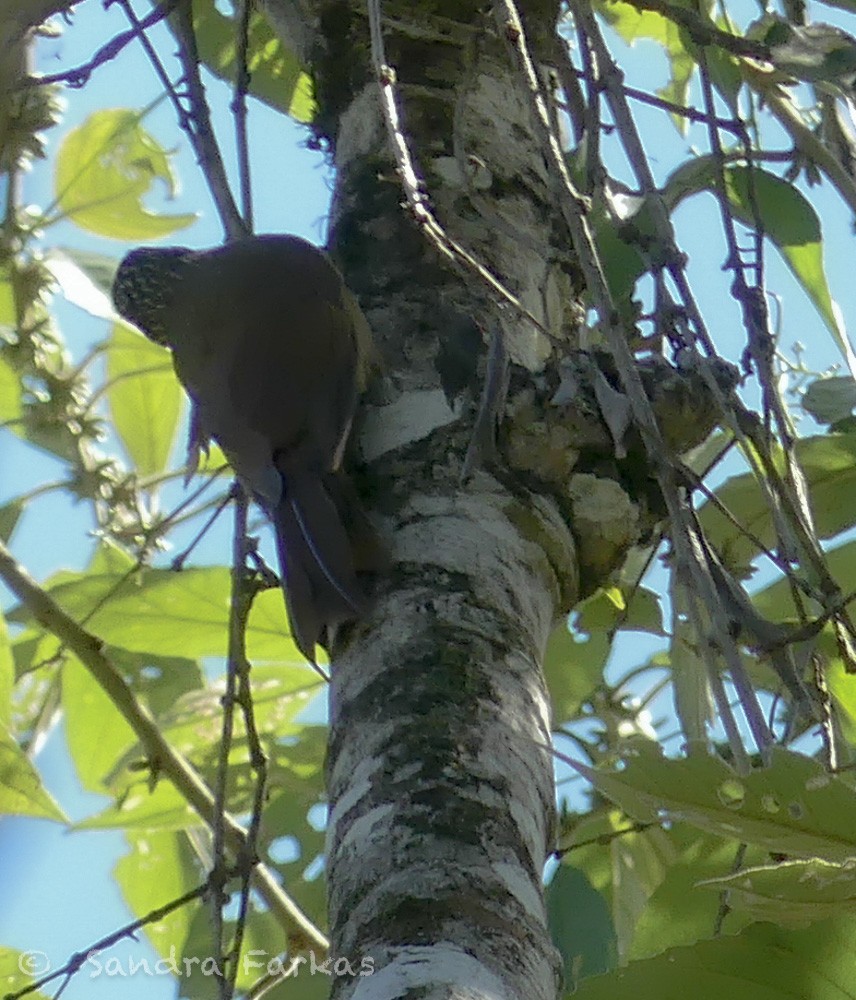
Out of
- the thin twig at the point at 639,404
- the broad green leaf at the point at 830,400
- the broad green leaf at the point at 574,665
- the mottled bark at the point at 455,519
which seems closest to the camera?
the mottled bark at the point at 455,519

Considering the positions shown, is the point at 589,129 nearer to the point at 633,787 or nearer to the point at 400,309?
the point at 400,309

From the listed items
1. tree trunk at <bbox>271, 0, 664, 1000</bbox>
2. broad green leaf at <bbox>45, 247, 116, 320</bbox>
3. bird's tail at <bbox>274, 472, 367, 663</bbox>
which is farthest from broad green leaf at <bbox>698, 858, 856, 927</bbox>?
broad green leaf at <bbox>45, 247, 116, 320</bbox>

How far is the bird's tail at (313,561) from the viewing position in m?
1.35

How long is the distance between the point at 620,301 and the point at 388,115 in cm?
56

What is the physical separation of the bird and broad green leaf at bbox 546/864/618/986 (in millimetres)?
345

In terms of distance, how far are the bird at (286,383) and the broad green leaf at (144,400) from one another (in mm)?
46

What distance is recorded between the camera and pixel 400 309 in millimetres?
1663

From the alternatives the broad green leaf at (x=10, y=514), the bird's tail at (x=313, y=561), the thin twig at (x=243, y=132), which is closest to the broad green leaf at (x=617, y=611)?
the bird's tail at (x=313, y=561)

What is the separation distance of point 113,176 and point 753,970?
182cm

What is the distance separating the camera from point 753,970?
0.99 m

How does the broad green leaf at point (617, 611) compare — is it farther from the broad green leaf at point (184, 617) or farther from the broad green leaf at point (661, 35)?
the broad green leaf at point (661, 35)

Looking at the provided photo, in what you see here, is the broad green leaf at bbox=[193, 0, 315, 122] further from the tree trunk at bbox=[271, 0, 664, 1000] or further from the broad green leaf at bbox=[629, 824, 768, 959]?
the broad green leaf at bbox=[629, 824, 768, 959]

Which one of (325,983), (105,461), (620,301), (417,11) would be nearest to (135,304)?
(105,461)

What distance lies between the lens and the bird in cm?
149
